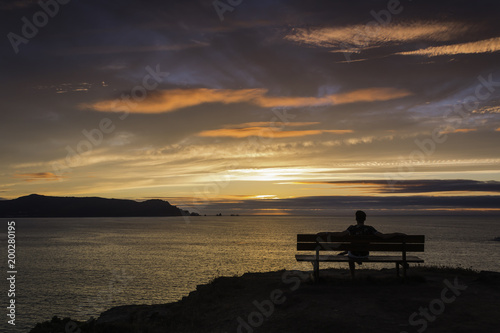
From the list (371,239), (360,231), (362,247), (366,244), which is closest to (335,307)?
(362,247)

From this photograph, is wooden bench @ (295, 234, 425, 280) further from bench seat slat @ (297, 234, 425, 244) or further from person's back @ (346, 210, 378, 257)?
person's back @ (346, 210, 378, 257)

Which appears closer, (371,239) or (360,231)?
(371,239)

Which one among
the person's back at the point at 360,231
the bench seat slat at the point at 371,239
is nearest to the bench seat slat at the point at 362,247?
the bench seat slat at the point at 371,239

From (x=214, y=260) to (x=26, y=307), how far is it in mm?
33063

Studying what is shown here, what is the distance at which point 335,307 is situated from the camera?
10.6 meters

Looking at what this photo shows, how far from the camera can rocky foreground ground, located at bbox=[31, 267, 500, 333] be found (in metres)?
9.46

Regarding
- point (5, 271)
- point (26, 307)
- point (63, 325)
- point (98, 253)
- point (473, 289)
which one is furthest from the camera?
point (98, 253)

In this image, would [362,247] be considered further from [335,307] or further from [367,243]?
[335,307]

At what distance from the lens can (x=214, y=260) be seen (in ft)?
210

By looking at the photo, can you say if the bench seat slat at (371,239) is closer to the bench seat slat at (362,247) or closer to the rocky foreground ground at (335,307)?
the bench seat slat at (362,247)

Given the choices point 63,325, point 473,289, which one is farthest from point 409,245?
point 63,325

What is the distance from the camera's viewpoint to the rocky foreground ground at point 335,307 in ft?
31.0

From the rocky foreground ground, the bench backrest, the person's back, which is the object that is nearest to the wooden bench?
the bench backrest

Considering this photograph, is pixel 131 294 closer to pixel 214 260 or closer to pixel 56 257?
pixel 214 260
